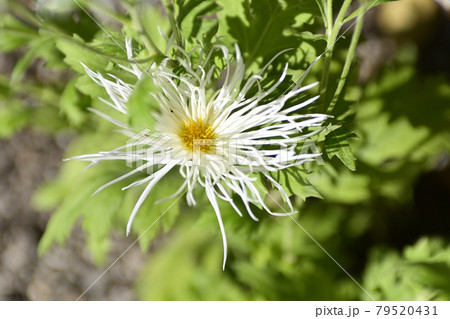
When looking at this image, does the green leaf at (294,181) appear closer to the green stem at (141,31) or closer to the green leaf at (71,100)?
the green stem at (141,31)

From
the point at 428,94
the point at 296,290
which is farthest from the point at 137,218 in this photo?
the point at 428,94

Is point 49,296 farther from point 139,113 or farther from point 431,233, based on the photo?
point 139,113

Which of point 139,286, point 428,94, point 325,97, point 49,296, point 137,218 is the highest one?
point 325,97

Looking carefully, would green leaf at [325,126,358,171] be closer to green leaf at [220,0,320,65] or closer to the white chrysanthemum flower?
the white chrysanthemum flower

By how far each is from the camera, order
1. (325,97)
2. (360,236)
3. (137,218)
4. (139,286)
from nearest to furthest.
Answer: (325,97)
(137,218)
(360,236)
(139,286)

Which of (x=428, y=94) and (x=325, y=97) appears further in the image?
(x=428, y=94)

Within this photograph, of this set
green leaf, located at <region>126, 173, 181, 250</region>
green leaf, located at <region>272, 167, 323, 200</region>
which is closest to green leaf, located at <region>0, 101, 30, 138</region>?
green leaf, located at <region>126, 173, 181, 250</region>
